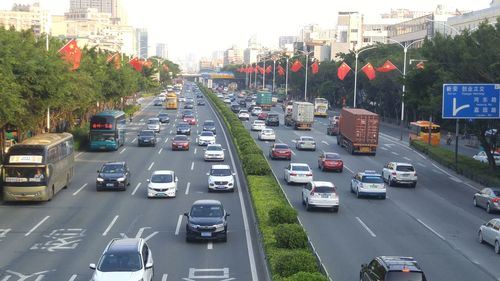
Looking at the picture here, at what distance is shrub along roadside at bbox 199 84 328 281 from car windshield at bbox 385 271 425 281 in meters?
1.85

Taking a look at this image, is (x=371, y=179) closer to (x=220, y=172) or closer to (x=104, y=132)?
(x=220, y=172)

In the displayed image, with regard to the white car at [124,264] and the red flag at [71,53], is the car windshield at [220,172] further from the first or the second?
the white car at [124,264]

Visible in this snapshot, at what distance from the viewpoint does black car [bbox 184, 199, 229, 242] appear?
27219 millimetres

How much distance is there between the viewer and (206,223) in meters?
27.4

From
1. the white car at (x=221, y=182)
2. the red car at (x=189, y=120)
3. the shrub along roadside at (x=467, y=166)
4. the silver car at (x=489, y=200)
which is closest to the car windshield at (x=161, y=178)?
the white car at (x=221, y=182)

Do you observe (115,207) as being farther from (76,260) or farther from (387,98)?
(387,98)

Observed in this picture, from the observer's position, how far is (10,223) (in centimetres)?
3177

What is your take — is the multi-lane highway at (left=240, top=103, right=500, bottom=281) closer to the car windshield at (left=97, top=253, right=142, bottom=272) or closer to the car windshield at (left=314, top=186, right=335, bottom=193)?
the car windshield at (left=314, top=186, right=335, bottom=193)

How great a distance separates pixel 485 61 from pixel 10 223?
3085 cm

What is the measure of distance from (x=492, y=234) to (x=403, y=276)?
10687 mm

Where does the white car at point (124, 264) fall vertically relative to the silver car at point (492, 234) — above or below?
above

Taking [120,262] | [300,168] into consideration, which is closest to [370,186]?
[300,168]

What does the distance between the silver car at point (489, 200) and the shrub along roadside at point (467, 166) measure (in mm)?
7728

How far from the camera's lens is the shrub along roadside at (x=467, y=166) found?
155 feet
